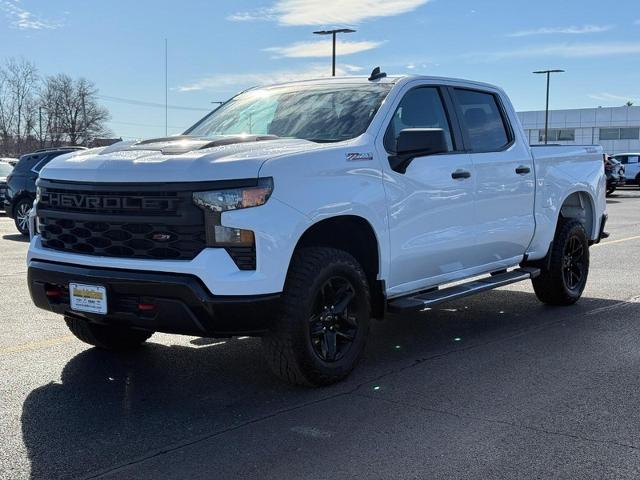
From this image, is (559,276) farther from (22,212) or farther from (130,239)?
(22,212)

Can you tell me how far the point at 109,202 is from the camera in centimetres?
443

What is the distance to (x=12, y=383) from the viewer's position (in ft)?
16.1

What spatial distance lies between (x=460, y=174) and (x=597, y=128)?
71428 mm

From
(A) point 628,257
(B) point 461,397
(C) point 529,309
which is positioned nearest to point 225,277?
(B) point 461,397

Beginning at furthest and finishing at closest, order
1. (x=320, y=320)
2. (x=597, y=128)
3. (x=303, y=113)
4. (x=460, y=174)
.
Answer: (x=597, y=128) < (x=460, y=174) < (x=303, y=113) < (x=320, y=320)

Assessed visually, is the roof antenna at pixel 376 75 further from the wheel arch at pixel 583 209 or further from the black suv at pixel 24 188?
the black suv at pixel 24 188

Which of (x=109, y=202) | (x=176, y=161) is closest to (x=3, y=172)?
(x=109, y=202)

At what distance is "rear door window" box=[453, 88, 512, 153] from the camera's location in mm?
6293

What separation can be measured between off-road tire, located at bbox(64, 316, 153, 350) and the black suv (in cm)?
988

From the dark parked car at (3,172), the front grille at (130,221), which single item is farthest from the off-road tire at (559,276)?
the dark parked car at (3,172)

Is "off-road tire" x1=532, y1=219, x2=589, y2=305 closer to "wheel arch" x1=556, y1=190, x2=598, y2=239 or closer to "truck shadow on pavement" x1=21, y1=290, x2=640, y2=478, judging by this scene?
"wheel arch" x1=556, y1=190, x2=598, y2=239

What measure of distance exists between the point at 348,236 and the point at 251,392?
1.21 meters

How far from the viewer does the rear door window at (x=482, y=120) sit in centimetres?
629

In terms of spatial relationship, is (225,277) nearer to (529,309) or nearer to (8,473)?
(8,473)
